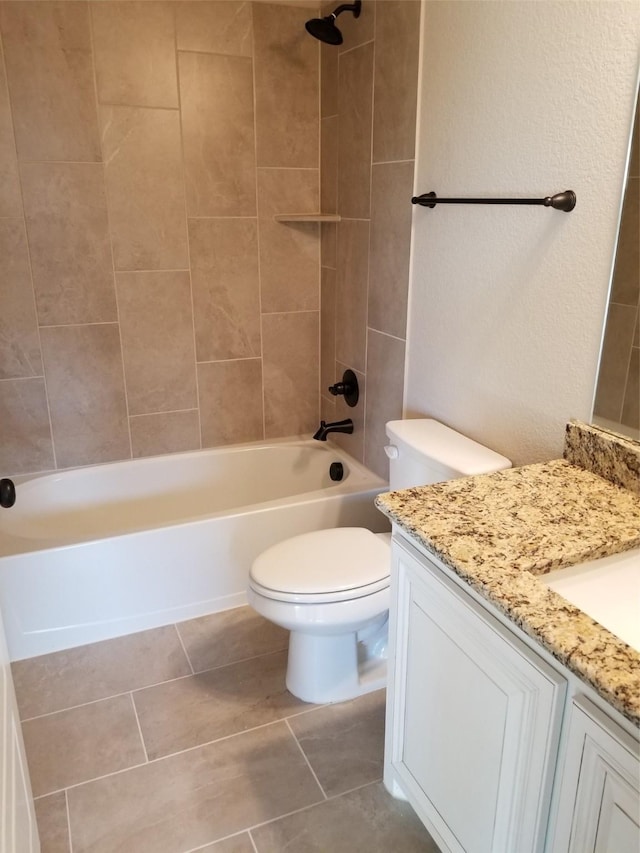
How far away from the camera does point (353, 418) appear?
280cm

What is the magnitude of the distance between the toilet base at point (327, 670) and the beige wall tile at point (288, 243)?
1479mm

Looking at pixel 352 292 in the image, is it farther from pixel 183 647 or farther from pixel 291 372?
pixel 183 647

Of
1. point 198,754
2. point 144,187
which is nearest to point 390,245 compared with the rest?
point 144,187

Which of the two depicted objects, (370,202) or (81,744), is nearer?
(81,744)

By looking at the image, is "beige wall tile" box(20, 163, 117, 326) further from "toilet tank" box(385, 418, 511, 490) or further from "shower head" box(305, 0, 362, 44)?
"toilet tank" box(385, 418, 511, 490)

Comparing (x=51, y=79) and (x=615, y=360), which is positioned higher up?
(x=51, y=79)

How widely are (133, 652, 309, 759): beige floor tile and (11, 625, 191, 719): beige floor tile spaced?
8 cm

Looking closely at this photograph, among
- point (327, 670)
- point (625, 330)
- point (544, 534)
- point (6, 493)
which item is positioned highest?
point (625, 330)

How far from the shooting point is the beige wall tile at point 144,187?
2.50 m

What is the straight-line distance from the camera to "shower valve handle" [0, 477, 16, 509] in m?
2.32

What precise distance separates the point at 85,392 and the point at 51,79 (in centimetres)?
115

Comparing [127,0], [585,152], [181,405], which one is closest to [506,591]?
[585,152]

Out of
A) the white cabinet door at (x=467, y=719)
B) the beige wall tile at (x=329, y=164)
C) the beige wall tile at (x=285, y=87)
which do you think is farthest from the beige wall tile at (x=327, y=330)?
the white cabinet door at (x=467, y=719)

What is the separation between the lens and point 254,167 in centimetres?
273
